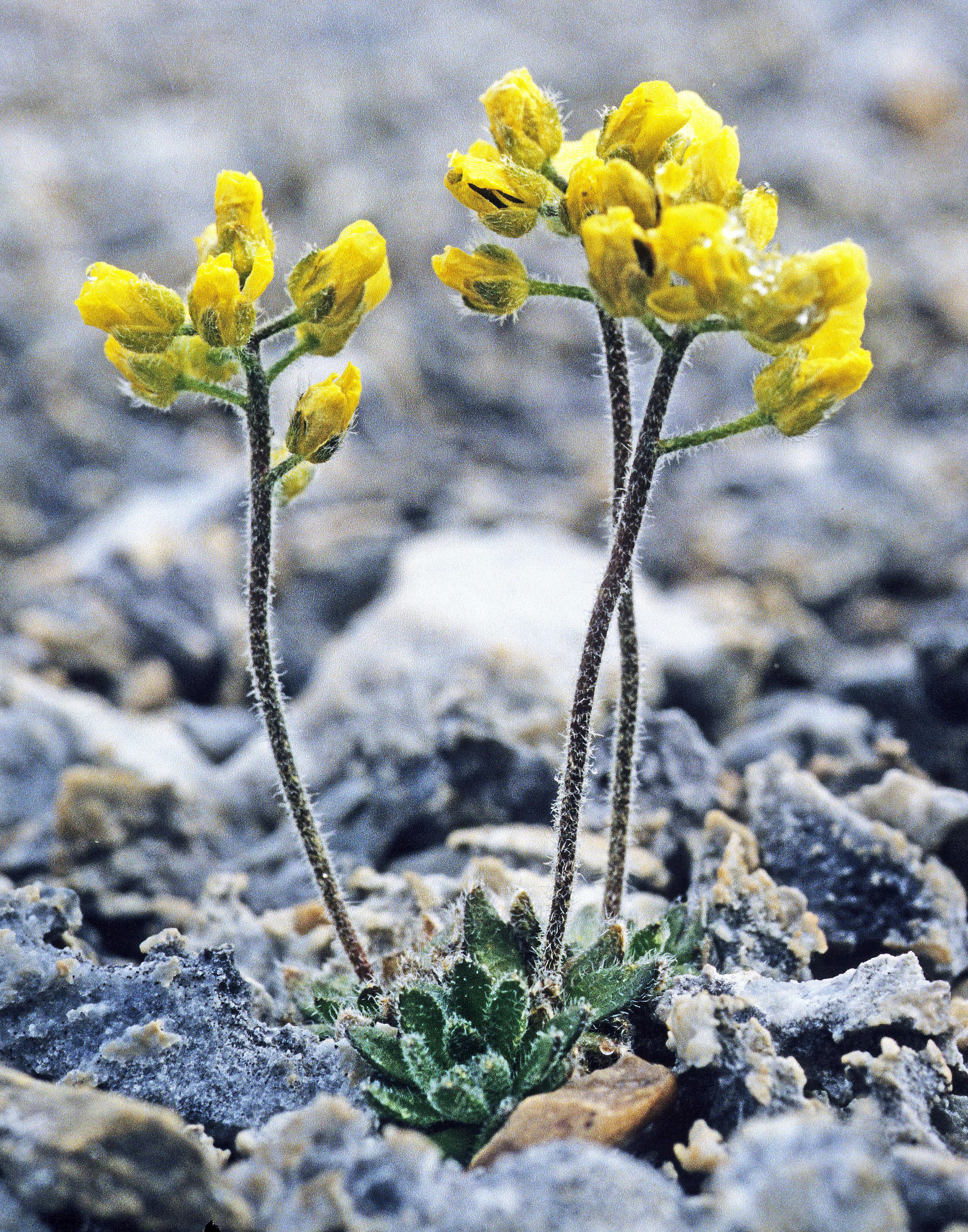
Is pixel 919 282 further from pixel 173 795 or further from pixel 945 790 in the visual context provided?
pixel 173 795

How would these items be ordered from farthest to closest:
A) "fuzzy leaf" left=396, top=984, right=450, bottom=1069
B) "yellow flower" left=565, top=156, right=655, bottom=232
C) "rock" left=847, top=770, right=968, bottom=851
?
1. "rock" left=847, top=770, right=968, bottom=851
2. "fuzzy leaf" left=396, top=984, right=450, bottom=1069
3. "yellow flower" left=565, top=156, right=655, bottom=232

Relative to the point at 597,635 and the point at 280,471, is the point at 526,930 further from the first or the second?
the point at 280,471

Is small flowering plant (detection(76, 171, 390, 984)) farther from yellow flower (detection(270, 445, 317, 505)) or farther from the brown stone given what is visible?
the brown stone

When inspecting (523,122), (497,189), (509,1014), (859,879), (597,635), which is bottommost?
(509,1014)

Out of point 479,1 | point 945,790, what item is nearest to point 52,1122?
point 945,790

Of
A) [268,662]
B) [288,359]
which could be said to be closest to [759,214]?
[288,359]

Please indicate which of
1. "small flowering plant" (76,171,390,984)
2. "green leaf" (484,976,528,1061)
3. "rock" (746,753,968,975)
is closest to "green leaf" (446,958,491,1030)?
"green leaf" (484,976,528,1061)
